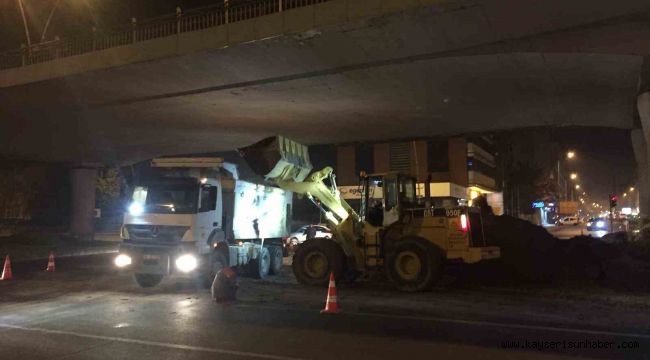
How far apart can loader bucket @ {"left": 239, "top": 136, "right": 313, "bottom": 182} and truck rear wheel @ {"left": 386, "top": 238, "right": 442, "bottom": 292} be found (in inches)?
168

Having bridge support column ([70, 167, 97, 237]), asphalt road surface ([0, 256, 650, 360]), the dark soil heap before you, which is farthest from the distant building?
asphalt road surface ([0, 256, 650, 360])

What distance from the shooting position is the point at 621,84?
20.2 meters

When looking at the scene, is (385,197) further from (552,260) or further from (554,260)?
(554,260)

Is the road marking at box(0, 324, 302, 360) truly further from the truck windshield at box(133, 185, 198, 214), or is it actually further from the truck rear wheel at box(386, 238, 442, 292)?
the truck rear wheel at box(386, 238, 442, 292)

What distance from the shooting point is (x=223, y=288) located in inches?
503

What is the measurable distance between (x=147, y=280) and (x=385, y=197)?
22.3 ft

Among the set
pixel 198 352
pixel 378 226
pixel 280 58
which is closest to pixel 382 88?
pixel 280 58

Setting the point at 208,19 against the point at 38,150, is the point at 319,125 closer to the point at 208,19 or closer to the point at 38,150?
the point at 208,19

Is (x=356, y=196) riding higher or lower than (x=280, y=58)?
lower

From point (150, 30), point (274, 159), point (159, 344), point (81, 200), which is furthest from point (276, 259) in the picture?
point (81, 200)

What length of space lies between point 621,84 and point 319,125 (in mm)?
13333

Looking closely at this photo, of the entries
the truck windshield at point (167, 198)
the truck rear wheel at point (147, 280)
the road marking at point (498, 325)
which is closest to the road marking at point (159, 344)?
the road marking at point (498, 325)

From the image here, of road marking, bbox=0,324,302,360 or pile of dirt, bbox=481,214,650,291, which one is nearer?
road marking, bbox=0,324,302,360

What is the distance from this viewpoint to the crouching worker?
12758 mm
